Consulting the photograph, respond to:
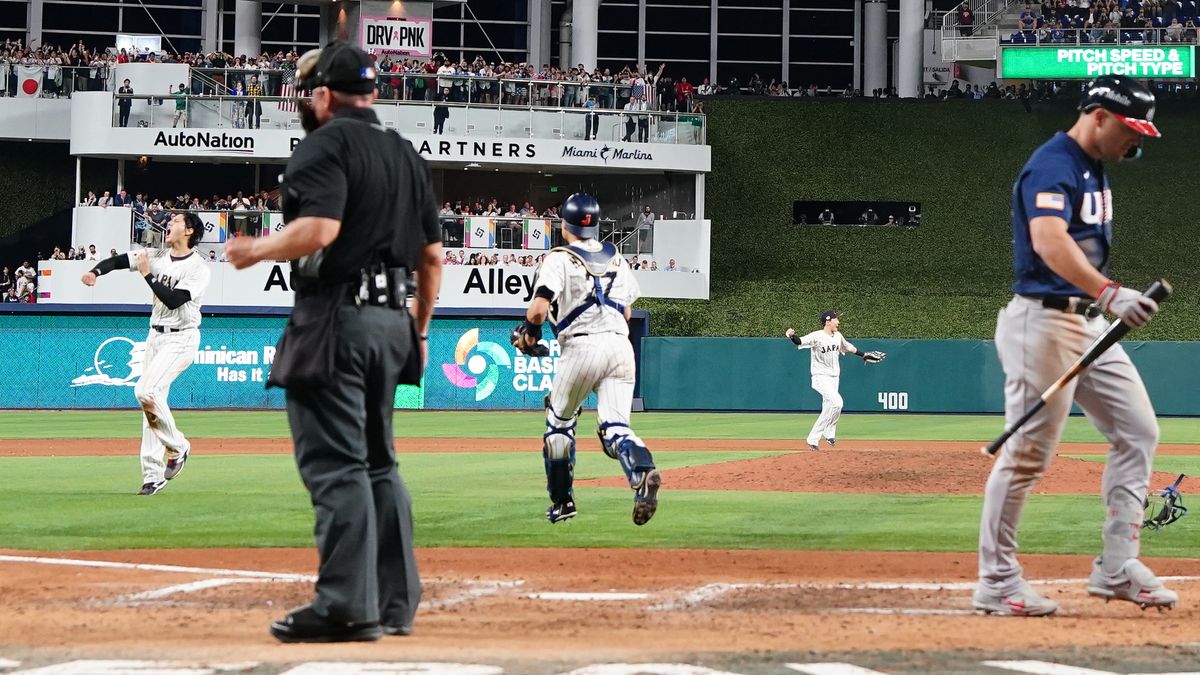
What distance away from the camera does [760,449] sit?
A: 2264cm

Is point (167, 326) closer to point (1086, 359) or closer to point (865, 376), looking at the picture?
point (1086, 359)

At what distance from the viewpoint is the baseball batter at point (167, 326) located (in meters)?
12.8

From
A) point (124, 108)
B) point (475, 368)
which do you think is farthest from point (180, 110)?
point (475, 368)

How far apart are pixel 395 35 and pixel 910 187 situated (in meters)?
16.9

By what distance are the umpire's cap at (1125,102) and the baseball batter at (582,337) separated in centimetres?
426

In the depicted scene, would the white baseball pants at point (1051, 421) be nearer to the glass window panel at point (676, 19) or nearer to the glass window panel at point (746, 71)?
the glass window panel at point (676, 19)

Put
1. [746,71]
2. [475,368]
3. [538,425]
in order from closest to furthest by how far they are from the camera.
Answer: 1. [538,425]
2. [475,368]
3. [746,71]

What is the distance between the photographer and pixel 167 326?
525 inches

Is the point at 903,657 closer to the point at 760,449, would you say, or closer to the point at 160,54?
the point at 760,449

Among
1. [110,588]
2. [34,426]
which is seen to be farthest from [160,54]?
[110,588]

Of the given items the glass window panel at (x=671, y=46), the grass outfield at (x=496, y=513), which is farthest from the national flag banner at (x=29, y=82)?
the grass outfield at (x=496, y=513)

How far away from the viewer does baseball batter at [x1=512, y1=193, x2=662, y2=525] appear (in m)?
10.6

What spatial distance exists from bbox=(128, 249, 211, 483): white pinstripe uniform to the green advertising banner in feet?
119

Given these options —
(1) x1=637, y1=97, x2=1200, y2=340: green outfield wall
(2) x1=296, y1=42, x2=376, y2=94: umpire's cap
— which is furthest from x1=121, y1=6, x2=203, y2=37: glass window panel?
(2) x1=296, y1=42, x2=376, y2=94: umpire's cap
